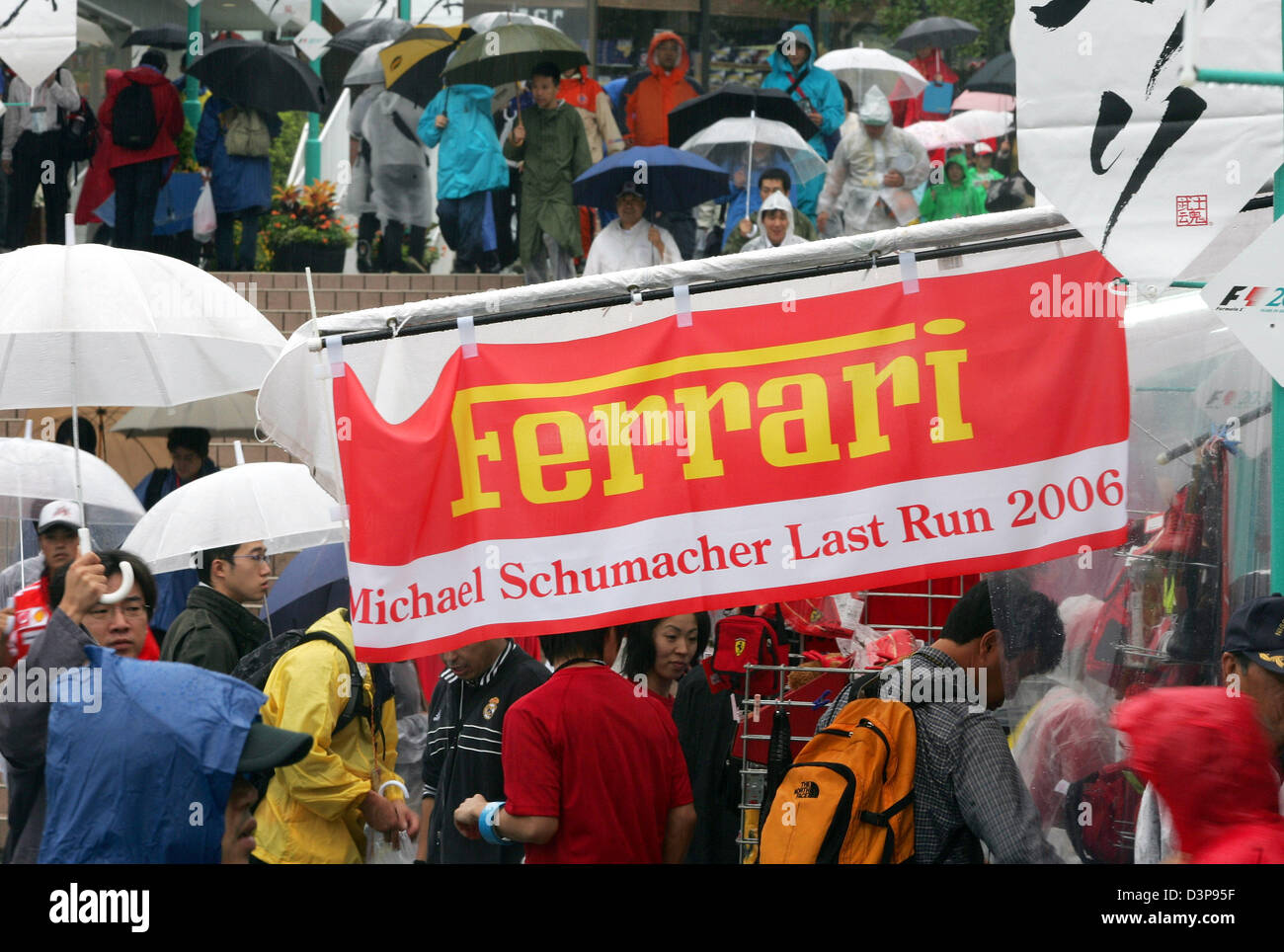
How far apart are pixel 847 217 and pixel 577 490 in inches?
379

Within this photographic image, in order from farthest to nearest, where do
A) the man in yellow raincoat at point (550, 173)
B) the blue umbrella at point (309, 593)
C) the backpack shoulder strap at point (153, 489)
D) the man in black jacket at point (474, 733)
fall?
the man in yellow raincoat at point (550, 173) → the backpack shoulder strap at point (153, 489) → the blue umbrella at point (309, 593) → the man in black jacket at point (474, 733)

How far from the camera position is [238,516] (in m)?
7.52

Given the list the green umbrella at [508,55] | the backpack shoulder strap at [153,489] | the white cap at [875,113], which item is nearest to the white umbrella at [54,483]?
the backpack shoulder strap at [153,489]

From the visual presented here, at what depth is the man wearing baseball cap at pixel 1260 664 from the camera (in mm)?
3980

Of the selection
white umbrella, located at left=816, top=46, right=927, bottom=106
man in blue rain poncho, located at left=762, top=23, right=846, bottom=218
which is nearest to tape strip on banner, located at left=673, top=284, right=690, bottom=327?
man in blue rain poncho, located at left=762, top=23, right=846, bottom=218

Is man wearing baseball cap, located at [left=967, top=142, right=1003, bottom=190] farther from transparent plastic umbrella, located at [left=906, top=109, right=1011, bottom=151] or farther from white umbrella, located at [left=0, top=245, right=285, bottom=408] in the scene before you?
white umbrella, located at [left=0, top=245, right=285, bottom=408]

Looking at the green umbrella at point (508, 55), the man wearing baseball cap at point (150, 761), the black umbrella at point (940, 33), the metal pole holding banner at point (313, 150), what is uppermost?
the black umbrella at point (940, 33)

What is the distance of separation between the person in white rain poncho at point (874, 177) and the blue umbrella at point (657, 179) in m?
1.73

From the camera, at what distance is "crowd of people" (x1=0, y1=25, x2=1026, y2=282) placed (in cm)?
1326

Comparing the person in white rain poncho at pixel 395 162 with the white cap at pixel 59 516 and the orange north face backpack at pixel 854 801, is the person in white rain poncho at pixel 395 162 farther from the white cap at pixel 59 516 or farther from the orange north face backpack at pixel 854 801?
the orange north face backpack at pixel 854 801

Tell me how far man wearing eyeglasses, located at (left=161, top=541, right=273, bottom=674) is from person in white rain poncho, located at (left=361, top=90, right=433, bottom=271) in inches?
306

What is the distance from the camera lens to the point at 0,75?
46.0ft
